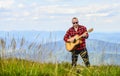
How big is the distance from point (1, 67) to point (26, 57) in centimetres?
148

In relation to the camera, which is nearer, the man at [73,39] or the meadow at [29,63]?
the meadow at [29,63]

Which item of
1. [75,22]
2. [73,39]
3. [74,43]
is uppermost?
[75,22]

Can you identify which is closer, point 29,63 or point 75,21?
point 29,63

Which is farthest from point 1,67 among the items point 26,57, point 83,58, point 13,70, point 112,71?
point 83,58

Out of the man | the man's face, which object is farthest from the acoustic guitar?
the man's face

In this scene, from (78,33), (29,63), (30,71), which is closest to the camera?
(30,71)

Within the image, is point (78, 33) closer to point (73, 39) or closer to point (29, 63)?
point (73, 39)

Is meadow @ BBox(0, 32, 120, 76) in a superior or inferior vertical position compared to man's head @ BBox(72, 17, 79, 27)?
inferior

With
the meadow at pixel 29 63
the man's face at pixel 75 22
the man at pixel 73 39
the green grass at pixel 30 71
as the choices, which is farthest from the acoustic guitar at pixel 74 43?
the green grass at pixel 30 71

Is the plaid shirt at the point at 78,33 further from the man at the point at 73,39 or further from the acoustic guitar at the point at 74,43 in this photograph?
the acoustic guitar at the point at 74,43

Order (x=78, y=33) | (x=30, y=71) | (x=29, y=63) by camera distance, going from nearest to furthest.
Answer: (x=30, y=71) < (x=29, y=63) < (x=78, y=33)

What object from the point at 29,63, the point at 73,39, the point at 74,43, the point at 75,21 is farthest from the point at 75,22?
the point at 29,63

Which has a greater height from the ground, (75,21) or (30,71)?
(75,21)

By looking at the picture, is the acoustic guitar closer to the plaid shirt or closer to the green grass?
the plaid shirt
